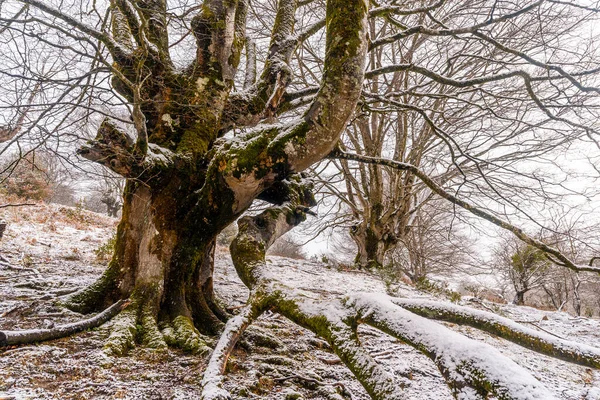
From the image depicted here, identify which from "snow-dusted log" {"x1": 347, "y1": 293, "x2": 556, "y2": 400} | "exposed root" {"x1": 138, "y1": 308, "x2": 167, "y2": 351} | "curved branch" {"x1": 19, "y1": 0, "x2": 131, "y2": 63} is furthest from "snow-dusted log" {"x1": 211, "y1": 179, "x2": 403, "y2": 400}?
"curved branch" {"x1": 19, "y1": 0, "x2": 131, "y2": 63}

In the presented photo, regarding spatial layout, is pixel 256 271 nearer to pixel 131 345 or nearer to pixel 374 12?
pixel 131 345

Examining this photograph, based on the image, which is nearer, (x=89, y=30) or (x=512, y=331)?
(x=512, y=331)

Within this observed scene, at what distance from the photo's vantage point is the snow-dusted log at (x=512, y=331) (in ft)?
3.67

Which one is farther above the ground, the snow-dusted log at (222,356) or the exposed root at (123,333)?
the snow-dusted log at (222,356)

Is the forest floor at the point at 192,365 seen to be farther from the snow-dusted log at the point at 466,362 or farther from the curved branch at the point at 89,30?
the curved branch at the point at 89,30

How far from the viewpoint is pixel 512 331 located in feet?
4.19

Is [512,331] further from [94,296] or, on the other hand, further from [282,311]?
[94,296]

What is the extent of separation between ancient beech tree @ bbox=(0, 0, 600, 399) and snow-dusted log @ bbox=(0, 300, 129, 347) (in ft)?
0.03

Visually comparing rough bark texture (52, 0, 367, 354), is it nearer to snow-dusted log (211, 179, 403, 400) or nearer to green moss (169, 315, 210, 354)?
green moss (169, 315, 210, 354)

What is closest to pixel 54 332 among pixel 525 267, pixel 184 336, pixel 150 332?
pixel 150 332

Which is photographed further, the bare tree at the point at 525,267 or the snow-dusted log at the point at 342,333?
the bare tree at the point at 525,267

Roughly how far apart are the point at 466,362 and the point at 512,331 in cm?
41

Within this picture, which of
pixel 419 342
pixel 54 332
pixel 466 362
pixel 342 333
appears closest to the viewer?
pixel 466 362

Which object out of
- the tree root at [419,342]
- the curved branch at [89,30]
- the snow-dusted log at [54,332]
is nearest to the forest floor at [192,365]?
the snow-dusted log at [54,332]
